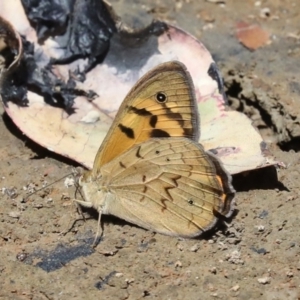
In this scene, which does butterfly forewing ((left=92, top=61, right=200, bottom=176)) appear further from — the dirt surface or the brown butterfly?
the dirt surface

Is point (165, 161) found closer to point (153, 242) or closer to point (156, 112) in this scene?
point (156, 112)

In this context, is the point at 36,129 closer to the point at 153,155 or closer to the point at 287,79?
the point at 153,155

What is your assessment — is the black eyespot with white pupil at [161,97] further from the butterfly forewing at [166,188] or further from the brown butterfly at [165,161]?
the butterfly forewing at [166,188]

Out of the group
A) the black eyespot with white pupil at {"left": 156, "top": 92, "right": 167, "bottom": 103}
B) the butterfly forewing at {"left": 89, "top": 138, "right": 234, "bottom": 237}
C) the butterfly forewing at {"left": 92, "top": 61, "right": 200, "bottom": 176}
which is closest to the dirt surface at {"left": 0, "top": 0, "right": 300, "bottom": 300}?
the butterfly forewing at {"left": 89, "top": 138, "right": 234, "bottom": 237}

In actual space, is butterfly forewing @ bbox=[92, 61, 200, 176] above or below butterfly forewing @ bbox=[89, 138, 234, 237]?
above

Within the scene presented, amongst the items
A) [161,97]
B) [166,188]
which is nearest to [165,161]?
[166,188]

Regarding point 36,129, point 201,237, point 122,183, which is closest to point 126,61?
point 36,129

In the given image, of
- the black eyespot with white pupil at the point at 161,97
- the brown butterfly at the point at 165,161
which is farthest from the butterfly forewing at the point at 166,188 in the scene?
the black eyespot with white pupil at the point at 161,97
